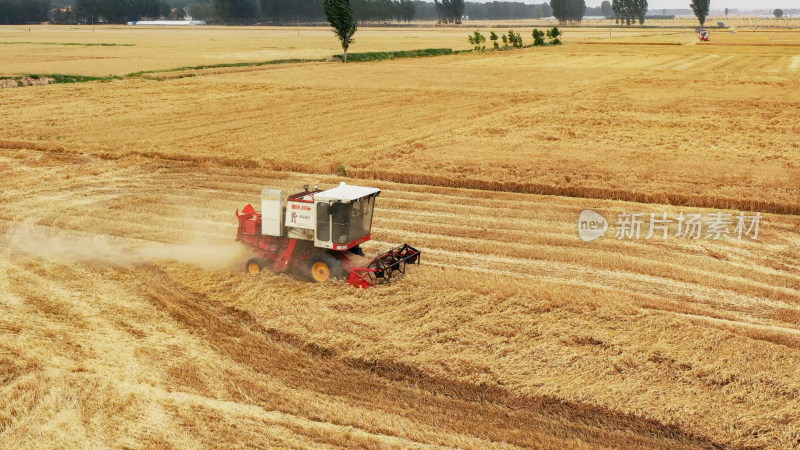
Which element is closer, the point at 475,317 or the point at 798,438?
the point at 798,438

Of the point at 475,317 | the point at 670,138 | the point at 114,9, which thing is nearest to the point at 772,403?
the point at 475,317

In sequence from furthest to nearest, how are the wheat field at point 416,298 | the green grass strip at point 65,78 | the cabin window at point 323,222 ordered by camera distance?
the green grass strip at point 65,78, the cabin window at point 323,222, the wheat field at point 416,298

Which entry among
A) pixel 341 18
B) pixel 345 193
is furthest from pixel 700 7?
pixel 345 193

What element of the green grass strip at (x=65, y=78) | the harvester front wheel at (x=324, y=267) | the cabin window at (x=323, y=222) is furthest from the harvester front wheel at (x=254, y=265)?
the green grass strip at (x=65, y=78)

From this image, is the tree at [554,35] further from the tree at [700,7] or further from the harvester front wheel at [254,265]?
the tree at [700,7]

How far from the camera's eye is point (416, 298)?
1357 centimetres

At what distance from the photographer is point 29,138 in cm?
3005

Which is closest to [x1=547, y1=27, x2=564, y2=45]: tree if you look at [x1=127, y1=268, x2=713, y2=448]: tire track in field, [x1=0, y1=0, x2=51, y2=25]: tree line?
[x1=127, y1=268, x2=713, y2=448]: tire track in field

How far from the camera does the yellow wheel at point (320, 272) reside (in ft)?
46.2

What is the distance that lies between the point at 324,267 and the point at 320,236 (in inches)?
24.5

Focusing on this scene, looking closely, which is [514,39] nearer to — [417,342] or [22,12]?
[417,342]

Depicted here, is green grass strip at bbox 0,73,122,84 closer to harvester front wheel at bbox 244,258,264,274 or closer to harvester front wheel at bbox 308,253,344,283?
harvester front wheel at bbox 244,258,264,274

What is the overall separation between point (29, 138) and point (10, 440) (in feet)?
78.1

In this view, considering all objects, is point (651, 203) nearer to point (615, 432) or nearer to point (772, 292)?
point (772, 292)
